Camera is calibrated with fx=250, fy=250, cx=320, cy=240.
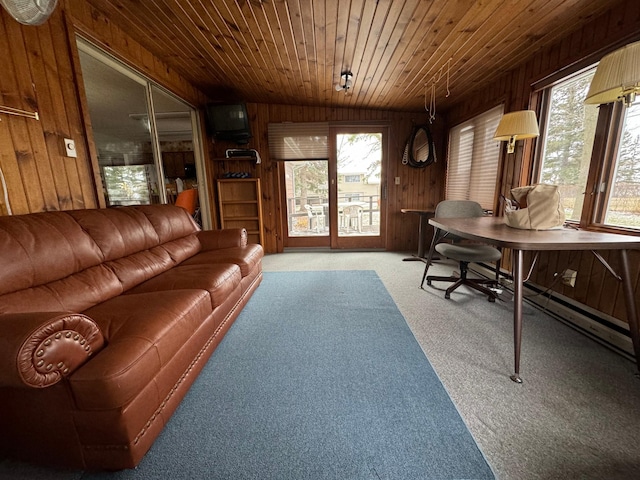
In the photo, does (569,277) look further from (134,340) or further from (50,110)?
(50,110)

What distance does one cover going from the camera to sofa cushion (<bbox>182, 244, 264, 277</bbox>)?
2100 mm

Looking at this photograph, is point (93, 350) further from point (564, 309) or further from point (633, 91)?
point (564, 309)

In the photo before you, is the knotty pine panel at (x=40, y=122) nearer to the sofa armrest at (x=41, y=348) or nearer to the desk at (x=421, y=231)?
the sofa armrest at (x=41, y=348)

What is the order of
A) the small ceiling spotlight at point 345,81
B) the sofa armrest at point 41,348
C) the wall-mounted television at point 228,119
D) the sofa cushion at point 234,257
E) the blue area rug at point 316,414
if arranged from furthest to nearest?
the wall-mounted television at point 228,119 → the small ceiling spotlight at point 345,81 → the sofa cushion at point 234,257 → the blue area rug at point 316,414 → the sofa armrest at point 41,348

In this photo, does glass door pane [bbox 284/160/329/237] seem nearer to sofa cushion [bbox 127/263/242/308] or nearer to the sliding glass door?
the sliding glass door

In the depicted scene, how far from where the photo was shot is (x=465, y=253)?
2.21 meters

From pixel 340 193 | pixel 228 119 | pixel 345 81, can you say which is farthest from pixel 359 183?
pixel 228 119

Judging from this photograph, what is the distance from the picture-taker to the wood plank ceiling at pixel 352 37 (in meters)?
1.75

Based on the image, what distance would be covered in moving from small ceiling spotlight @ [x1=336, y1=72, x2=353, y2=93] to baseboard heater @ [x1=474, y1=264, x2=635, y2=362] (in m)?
2.79

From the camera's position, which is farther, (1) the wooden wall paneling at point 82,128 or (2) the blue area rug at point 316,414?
(1) the wooden wall paneling at point 82,128

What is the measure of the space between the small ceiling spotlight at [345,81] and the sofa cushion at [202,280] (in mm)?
2355

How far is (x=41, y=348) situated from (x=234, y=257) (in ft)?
4.71

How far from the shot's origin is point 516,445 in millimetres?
1011

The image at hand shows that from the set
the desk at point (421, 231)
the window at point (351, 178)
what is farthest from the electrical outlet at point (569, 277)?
the window at point (351, 178)
